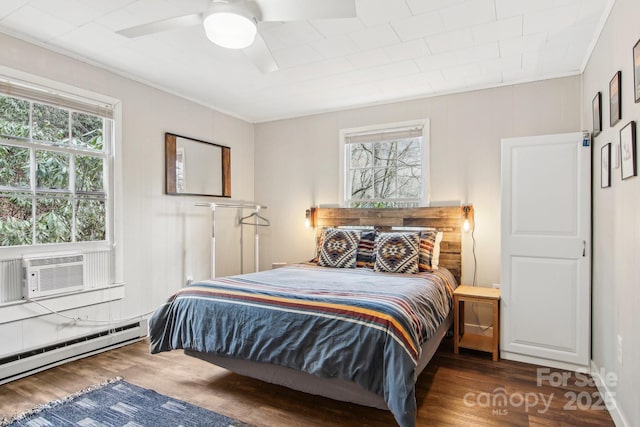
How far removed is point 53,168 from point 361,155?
320cm

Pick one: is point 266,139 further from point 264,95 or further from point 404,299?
point 404,299

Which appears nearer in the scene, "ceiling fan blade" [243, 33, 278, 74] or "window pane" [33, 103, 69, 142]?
"ceiling fan blade" [243, 33, 278, 74]

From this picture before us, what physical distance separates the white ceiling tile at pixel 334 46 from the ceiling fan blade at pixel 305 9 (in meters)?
0.82

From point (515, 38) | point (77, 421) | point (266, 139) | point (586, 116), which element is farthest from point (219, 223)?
point (586, 116)

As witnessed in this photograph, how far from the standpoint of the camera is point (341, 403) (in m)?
2.46

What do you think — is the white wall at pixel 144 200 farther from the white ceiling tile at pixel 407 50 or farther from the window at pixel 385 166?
the white ceiling tile at pixel 407 50

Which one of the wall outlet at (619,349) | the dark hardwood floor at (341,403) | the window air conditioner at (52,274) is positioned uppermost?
the window air conditioner at (52,274)

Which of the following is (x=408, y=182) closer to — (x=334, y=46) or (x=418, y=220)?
(x=418, y=220)

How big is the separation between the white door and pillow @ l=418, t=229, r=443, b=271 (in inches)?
25.8

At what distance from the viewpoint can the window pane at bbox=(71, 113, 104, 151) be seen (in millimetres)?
3273

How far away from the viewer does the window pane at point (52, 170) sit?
119 inches

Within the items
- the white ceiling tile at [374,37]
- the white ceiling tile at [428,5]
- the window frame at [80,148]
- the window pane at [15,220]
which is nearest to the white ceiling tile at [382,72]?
the white ceiling tile at [374,37]

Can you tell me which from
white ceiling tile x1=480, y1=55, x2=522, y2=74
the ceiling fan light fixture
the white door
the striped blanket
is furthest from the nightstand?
the ceiling fan light fixture

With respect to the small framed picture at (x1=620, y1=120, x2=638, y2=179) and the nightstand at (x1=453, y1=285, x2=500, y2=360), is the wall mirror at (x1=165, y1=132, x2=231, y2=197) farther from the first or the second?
the small framed picture at (x1=620, y1=120, x2=638, y2=179)
